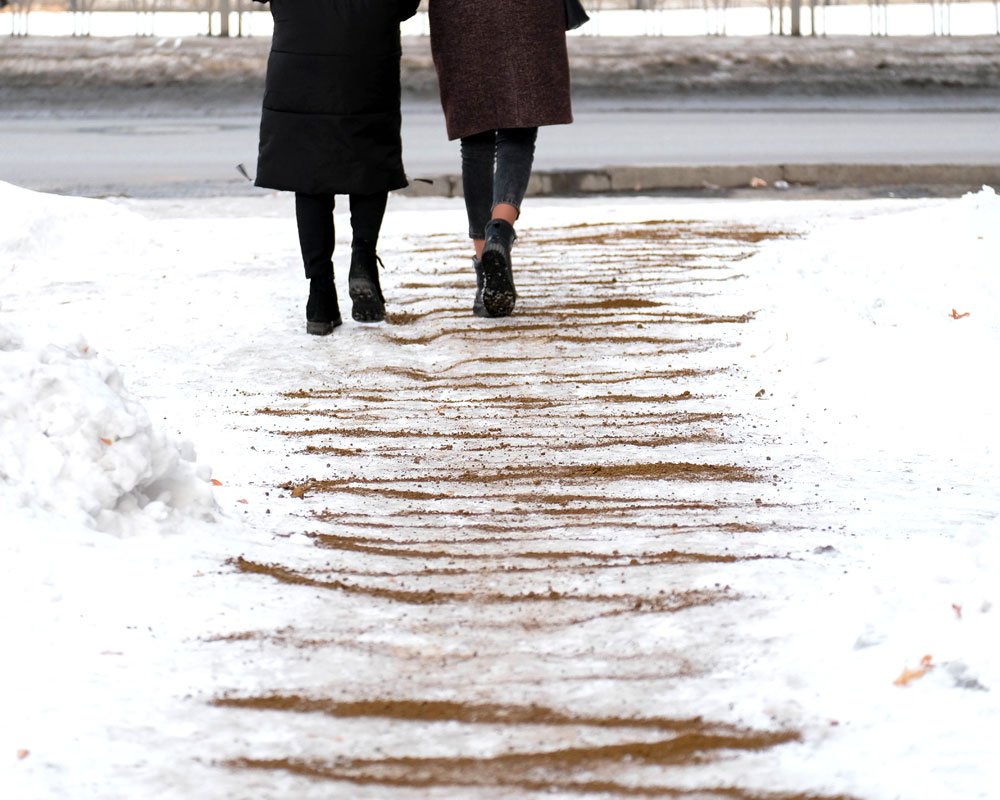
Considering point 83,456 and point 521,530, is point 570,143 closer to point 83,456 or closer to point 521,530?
point 521,530

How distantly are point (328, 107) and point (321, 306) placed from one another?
759 mm

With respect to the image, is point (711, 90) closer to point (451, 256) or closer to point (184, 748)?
point (451, 256)

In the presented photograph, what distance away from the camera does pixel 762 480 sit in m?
3.96

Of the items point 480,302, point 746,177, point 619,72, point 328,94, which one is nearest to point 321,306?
point 480,302

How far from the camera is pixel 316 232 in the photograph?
577 centimetres

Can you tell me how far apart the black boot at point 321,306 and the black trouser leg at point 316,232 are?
0.11ft

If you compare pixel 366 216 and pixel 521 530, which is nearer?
pixel 521 530

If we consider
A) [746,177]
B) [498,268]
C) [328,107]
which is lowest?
[746,177]

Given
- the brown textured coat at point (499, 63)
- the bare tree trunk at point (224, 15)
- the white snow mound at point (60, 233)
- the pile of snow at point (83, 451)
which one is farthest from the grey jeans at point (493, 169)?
the bare tree trunk at point (224, 15)

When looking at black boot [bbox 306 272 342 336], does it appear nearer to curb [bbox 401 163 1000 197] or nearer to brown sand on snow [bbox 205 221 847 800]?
brown sand on snow [bbox 205 221 847 800]

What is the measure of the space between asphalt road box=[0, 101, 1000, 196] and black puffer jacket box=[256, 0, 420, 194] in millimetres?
4640

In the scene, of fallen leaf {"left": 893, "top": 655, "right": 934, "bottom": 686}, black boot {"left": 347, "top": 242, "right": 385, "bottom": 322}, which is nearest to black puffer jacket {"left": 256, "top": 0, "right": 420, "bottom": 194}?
black boot {"left": 347, "top": 242, "right": 385, "bottom": 322}

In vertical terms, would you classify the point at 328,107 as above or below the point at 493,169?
above

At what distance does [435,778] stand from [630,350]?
3324 mm
